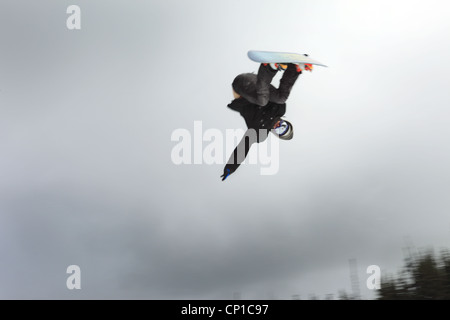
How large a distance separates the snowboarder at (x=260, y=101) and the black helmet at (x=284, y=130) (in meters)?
0.10

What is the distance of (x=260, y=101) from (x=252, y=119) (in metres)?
0.62

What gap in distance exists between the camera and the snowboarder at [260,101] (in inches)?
317

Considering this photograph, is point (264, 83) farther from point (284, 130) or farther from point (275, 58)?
point (284, 130)

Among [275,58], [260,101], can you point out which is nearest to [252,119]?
[260,101]

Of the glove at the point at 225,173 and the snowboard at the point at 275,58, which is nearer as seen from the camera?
the snowboard at the point at 275,58

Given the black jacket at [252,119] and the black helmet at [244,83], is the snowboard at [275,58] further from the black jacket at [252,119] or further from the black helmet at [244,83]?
the black jacket at [252,119]

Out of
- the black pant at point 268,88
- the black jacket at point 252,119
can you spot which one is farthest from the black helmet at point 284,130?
the black pant at point 268,88
